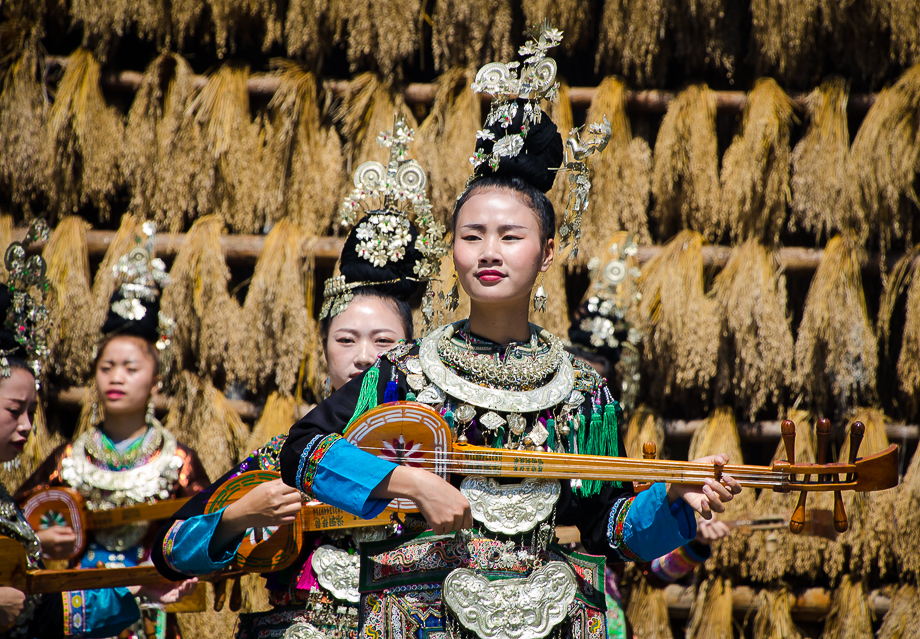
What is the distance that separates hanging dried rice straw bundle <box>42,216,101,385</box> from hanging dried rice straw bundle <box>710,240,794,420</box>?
2649 millimetres

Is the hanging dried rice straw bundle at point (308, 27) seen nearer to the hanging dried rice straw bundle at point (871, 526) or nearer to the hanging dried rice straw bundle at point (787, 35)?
the hanging dried rice straw bundle at point (787, 35)

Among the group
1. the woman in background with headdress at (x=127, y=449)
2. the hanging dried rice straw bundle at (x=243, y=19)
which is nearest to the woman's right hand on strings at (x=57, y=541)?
the woman in background with headdress at (x=127, y=449)

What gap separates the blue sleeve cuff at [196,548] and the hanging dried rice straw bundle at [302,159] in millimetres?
1787

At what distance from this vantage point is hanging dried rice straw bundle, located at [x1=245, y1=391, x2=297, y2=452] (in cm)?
347

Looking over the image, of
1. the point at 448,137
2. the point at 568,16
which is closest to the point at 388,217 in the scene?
the point at 448,137

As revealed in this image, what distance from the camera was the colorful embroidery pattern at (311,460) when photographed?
1587mm

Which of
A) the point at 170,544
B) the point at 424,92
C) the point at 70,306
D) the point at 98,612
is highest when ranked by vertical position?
the point at 424,92

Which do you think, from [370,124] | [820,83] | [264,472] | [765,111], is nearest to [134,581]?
[264,472]

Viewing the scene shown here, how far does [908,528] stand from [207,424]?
9.13 feet

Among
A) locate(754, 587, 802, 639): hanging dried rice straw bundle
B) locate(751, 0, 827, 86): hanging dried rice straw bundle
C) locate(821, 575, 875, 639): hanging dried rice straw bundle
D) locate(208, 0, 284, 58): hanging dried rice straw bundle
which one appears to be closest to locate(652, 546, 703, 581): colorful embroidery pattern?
locate(754, 587, 802, 639): hanging dried rice straw bundle

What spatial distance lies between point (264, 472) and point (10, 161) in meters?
2.26

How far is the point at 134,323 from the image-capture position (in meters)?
3.19

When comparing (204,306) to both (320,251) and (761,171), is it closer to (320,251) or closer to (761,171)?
(320,251)

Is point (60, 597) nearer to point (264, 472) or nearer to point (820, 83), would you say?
point (264, 472)
